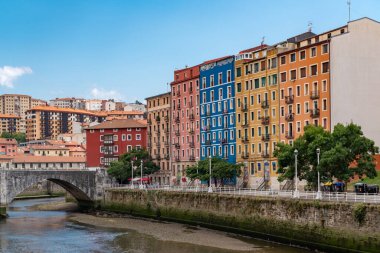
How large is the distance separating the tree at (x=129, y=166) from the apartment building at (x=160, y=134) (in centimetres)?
190

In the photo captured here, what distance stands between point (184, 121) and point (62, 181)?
92.2 ft

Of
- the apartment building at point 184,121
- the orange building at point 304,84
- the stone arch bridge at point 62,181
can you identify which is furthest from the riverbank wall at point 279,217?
the apartment building at point 184,121

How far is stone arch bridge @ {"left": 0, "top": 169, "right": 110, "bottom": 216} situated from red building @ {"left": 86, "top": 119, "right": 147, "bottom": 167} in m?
25.1

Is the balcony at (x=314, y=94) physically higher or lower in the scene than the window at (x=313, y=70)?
lower

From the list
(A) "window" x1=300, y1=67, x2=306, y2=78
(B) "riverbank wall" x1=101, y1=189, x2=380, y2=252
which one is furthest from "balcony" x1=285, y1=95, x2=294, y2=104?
(B) "riverbank wall" x1=101, y1=189, x2=380, y2=252

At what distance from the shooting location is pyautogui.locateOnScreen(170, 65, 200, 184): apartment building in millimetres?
119188

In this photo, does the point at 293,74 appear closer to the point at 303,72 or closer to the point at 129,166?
the point at 303,72

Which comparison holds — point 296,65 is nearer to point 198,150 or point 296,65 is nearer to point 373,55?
point 373,55

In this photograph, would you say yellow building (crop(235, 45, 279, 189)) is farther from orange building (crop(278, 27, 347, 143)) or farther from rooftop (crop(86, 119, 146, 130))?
rooftop (crop(86, 119, 146, 130))

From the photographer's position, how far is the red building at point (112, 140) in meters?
142

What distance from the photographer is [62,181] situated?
107188 millimetres

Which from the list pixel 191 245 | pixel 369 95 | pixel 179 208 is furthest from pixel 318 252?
pixel 369 95

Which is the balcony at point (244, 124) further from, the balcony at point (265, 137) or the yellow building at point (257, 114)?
the balcony at point (265, 137)

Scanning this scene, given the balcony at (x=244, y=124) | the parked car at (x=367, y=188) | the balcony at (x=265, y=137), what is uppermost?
the balcony at (x=244, y=124)
